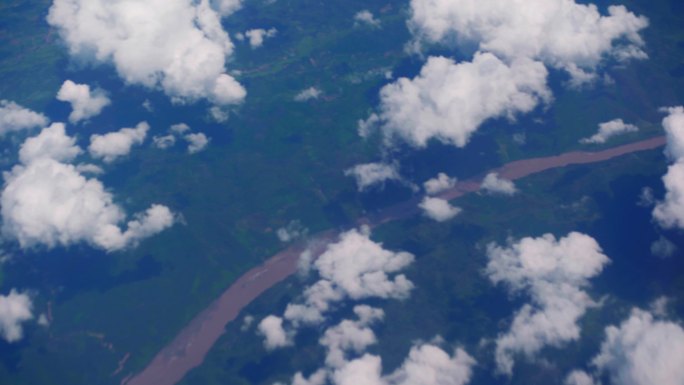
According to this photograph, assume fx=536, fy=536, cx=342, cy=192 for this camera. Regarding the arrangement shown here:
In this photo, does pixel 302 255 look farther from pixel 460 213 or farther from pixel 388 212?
pixel 460 213

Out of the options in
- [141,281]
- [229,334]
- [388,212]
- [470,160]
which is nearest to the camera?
[229,334]

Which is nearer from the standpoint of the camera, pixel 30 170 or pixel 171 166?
pixel 30 170

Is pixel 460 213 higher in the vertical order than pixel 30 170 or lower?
lower

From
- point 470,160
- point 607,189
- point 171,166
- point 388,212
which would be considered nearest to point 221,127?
point 171,166

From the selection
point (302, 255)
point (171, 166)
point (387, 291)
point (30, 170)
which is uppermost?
point (30, 170)

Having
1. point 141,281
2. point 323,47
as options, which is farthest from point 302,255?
point 323,47

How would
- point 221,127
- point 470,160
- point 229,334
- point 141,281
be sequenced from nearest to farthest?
point 229,334 < point 141,281 < point 470,160 < point 221,127
